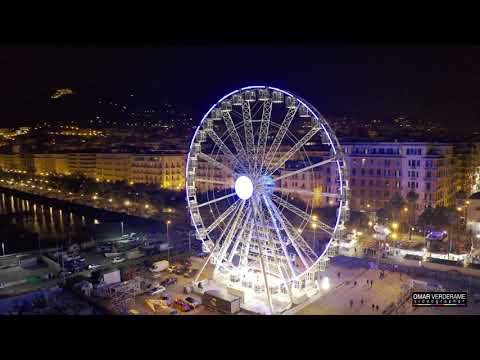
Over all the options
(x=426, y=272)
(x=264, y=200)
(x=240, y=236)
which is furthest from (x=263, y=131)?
(x=426, y=272)

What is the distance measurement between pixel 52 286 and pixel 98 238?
664cm

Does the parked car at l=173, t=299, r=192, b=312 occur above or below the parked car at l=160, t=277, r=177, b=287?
below


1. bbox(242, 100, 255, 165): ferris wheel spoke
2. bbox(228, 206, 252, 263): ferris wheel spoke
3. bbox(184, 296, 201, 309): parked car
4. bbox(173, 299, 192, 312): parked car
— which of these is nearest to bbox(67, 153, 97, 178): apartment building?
bbox(228, 206, 252, 263): ferris wheel spoke

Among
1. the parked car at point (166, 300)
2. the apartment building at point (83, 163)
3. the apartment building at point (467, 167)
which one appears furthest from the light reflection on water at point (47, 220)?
the apartment building at point (467, 167)

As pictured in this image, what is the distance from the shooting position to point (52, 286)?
32.9 feet

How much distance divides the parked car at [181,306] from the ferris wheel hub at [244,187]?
8.41ft

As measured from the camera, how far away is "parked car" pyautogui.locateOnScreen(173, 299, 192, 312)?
884 centimetres

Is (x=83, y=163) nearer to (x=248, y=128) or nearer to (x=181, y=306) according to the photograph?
(x=248, y=128)

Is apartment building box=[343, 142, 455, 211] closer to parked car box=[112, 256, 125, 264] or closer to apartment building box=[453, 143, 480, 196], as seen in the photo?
apartment building box=[453, 143, 480, 196]

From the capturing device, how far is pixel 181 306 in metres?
8.90

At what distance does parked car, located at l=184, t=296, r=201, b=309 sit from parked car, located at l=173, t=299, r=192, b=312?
3.2 inches

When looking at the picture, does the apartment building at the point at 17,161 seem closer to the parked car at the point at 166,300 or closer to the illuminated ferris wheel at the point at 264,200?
the illuminated ferris wheel at the point at 264,200
